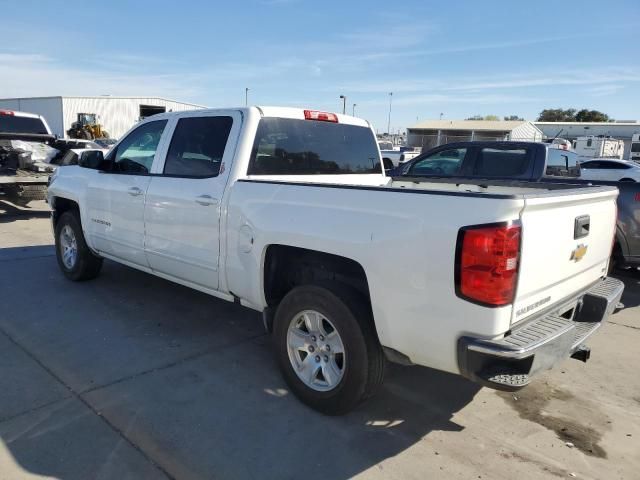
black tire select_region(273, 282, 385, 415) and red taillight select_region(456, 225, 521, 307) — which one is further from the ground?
red taillight select_region(456, 225, 521, 307)

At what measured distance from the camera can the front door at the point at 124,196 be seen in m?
4.75

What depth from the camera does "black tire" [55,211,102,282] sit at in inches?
227

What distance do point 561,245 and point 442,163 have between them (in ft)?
17.9

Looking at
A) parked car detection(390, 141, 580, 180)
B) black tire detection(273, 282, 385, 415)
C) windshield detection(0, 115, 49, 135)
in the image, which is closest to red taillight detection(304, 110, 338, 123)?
black tire detection(273, 282, 385, 415)

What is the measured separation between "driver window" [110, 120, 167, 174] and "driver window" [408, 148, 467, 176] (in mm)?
4668

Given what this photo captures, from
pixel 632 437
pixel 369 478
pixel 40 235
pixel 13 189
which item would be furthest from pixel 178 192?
pixel 13 189

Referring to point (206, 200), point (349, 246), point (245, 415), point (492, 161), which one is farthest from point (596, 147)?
point (245, 415)

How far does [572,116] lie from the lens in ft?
319

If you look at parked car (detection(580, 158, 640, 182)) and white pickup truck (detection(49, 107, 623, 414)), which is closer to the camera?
white pickup truck (detection(49, 107, 623, 414))

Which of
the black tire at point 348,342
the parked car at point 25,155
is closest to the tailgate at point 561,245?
the black tire at point 348,342

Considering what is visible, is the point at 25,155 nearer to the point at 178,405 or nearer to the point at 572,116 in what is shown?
the point at 178,405

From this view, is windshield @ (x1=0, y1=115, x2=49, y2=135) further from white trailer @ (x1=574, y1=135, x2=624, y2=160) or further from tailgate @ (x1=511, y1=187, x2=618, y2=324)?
white trailer @ (x1=574, y1=135, x2=624, y2=160)

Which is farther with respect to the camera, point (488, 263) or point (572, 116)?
point (572, 116)

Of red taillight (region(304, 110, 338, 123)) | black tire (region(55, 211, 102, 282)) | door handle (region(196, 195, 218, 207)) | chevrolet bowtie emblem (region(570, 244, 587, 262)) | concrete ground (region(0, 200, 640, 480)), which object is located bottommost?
concrete ground (region(0, 200, 640, 480))
